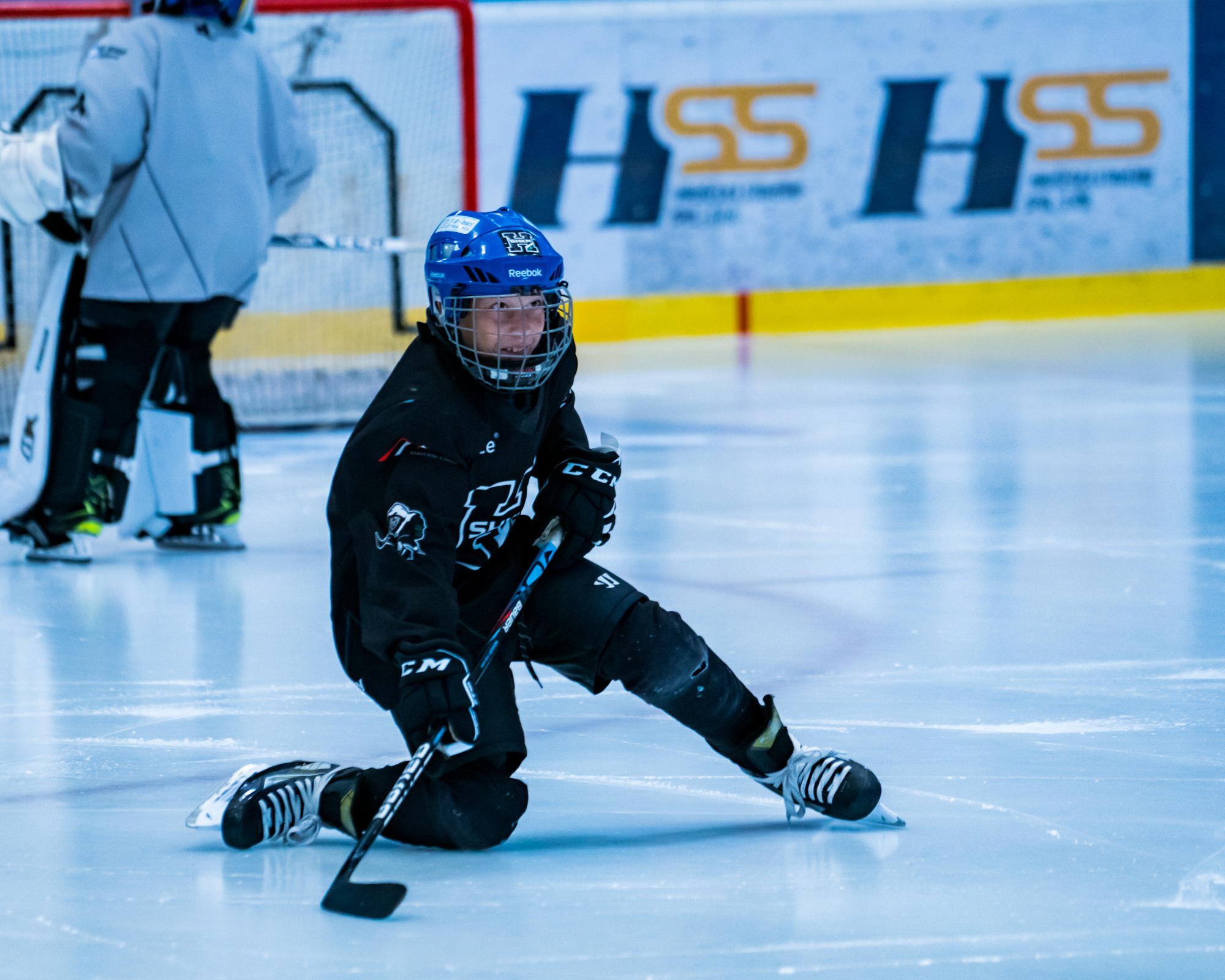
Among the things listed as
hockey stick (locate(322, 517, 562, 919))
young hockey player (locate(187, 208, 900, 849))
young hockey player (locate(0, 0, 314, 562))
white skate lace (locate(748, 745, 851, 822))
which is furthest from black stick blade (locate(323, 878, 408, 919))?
young hockey player (locate(0, 0, 314, 562))

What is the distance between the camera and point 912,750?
9.00 ft

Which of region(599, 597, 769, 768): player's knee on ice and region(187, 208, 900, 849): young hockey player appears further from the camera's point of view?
region(599, 597, 769, 768): player's knee on ice

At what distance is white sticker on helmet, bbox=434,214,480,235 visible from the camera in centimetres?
235

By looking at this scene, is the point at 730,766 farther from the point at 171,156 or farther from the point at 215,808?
the point at 171,156

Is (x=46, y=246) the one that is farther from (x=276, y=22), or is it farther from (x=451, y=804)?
(x=451, y=804)

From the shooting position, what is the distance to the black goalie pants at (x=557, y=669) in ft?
7.63

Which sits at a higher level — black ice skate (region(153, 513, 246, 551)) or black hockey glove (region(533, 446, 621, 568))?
black hockey glove (region(533, 446, 621, 568))

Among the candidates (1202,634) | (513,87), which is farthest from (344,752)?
(513,87)

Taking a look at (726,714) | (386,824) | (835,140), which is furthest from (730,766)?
(835,140)

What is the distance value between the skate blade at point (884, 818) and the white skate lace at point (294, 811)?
69 centimetres

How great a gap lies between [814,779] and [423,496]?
61 centimetres

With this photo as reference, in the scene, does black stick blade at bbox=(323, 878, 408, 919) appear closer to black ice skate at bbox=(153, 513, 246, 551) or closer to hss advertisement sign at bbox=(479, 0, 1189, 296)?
black ice skate at bbox=(153, 513, 246, 551)

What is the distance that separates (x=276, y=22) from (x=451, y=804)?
5.58 m

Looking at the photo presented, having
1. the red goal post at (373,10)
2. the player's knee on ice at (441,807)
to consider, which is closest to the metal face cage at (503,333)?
the player's knee on ice at (441,807)
